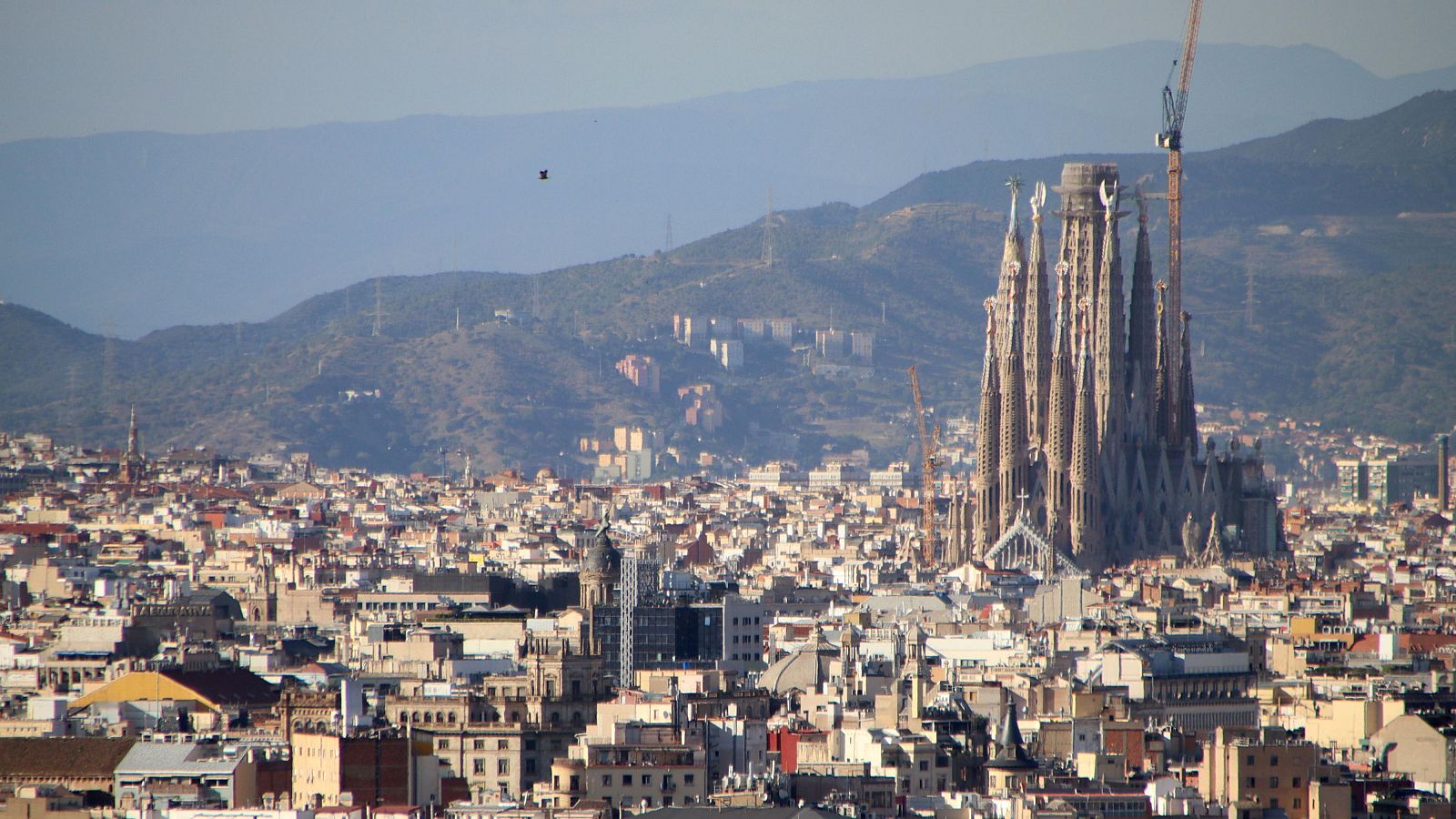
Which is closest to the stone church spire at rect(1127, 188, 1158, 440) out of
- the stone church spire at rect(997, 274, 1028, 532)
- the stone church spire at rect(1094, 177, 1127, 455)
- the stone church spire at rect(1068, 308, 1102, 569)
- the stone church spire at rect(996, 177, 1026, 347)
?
the stone church spire at rect(1094, 177, 1127, 455)

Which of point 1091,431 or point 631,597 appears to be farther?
point 1091,431

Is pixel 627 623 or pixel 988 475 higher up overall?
pixel 988 475

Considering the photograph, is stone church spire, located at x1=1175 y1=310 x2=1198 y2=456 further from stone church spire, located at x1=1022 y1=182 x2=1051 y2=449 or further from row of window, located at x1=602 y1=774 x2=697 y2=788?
row of window, located at x1=602 y1=774 x2=697 y2=788

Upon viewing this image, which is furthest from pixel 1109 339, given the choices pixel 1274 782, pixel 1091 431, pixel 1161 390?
pixel 1274 782

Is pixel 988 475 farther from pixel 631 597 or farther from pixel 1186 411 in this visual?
pixel 631 597

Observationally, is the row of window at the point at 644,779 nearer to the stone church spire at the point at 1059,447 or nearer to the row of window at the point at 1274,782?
the row of window at the point at 1274,782

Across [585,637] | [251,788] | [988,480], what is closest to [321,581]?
[988,480]
